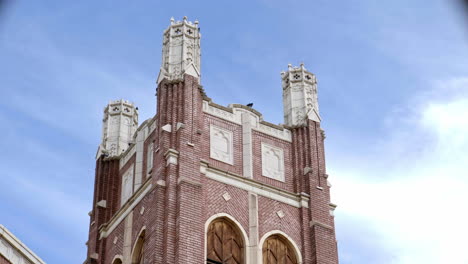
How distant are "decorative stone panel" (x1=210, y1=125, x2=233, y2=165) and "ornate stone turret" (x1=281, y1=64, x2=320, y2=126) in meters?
3.70

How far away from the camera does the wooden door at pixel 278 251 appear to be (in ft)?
157

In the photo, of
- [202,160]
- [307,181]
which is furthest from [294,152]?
[202,160]

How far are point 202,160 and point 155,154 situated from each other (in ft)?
6.28

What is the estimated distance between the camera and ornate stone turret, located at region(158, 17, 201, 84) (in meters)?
50.6

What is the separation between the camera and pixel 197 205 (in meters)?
46.3

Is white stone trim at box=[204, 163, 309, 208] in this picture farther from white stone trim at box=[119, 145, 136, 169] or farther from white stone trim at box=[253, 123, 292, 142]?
white stone trim at box=[119, 145, 136, 169]

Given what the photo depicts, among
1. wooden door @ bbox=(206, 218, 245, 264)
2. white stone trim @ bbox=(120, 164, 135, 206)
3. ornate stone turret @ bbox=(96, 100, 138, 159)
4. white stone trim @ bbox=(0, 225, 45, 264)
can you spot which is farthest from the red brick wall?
white stone trim @ bbox=(0, 225, 45, 264)

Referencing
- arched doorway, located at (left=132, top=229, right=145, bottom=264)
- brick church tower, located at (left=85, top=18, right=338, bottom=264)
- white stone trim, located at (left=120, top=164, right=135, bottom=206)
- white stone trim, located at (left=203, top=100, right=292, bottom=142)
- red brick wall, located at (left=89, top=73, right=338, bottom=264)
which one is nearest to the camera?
red brick wall, located at (left=89, top=73, right=338, bottom=264)

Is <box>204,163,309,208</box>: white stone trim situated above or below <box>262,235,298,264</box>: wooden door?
above

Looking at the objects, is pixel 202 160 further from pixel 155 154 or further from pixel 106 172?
pixel 106 172

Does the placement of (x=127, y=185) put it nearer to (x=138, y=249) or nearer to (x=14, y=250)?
(x=138, y=249)

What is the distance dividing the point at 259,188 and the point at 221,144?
93.5 inches

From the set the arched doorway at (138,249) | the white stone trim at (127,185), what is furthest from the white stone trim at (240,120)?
the arched doorway at (138,249)

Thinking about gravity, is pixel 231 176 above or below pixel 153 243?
above
